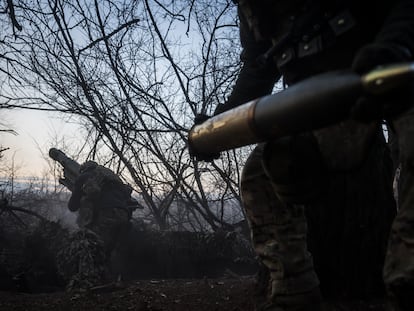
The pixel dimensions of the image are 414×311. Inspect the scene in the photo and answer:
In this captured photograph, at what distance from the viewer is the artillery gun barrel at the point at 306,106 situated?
0.84 m

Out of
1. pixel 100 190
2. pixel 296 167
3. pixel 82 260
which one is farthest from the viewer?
pixel 100 190

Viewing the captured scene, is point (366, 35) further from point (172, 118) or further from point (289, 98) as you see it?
point (172, 118)

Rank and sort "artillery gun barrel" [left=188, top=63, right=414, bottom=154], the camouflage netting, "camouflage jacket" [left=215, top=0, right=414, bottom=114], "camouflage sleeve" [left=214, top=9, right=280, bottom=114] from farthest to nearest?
the camouflage netting → "camouflage sleeve" [left=214, top=9, right=280, bottom=114] → "camouflage jacket" [left=215, top=0, right=414, bottom=114] → "artillery gun barrel" [left=188, top=63, right=414, bottom=154]

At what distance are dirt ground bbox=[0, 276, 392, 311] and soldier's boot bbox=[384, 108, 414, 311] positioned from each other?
4.03ft

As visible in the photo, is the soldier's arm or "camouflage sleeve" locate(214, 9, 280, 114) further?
"camouflage sleeve" locate(214, 9, 280, 114)

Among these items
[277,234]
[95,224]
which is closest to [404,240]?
[277,234]

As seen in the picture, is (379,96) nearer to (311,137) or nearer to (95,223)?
(311,137)

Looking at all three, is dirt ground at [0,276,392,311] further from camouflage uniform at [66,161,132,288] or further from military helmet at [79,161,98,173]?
military helmet at [79,161,98,173]

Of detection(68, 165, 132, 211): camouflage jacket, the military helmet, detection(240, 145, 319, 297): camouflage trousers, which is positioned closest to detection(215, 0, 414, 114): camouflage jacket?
detection(240, 145, 319, 297): camouflage trousers

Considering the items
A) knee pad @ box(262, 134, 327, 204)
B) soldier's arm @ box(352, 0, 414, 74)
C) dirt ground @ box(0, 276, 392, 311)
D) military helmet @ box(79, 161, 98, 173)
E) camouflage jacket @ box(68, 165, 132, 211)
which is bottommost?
dirt ground @ box(0, 276, 392, 311)

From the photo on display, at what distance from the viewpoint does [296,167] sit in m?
1.24

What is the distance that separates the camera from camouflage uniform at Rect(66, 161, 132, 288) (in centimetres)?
410

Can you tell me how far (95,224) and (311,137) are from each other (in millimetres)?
4252

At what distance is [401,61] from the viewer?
874 millimetres
